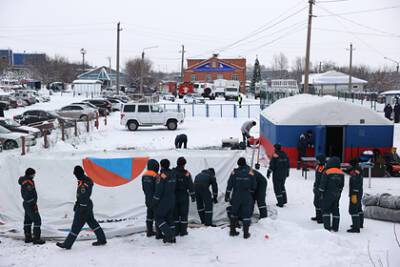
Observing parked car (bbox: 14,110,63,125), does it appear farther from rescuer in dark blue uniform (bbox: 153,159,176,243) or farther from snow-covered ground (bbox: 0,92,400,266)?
rescuer in dark blue uniform (bbox: 153,159,176,243)

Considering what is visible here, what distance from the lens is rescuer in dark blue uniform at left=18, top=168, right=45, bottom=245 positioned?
9.05m

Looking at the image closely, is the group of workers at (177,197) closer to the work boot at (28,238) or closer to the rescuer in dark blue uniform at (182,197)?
the rescuer in dark blue uniform at (182,197)

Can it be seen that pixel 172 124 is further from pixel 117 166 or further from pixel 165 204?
pixel 165 204

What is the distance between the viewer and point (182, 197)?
31.1ft

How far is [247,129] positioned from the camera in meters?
21.5

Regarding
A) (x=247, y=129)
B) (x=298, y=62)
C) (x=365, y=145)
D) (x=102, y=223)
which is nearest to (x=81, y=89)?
(x=247, y=129)

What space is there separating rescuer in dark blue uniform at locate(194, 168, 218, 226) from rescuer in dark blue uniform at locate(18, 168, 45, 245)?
3.27 meters

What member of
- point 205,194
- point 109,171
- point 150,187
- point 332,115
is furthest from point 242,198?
point 332,115

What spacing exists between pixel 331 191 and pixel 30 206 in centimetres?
601

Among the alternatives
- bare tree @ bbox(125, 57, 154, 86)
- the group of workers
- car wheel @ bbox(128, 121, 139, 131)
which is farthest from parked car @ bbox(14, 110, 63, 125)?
bare tree @ bbox(125, 57, 154, 86)

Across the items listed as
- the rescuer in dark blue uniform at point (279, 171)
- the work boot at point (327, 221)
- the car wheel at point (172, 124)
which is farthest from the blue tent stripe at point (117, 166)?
the car wheel at point (172, 124)

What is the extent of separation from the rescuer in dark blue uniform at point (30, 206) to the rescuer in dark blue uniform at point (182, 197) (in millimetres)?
2684

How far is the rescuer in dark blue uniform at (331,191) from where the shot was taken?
9.74 m

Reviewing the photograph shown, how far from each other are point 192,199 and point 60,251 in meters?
2.75
